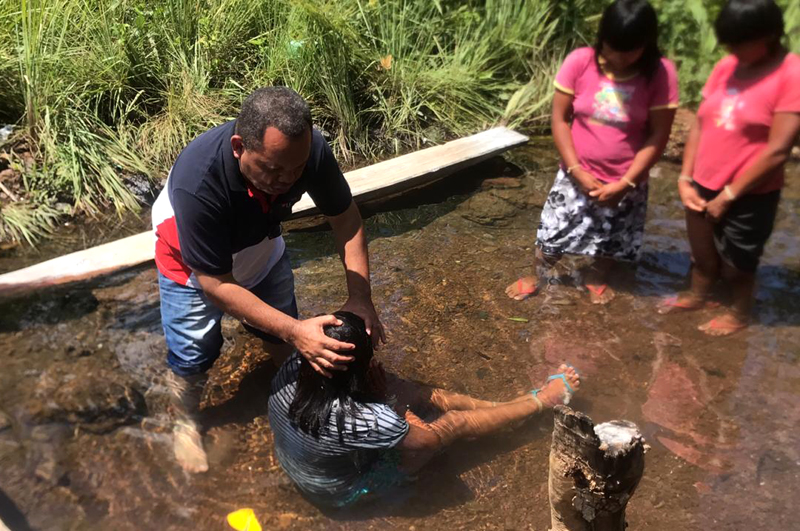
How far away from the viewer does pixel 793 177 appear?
19.4 ft

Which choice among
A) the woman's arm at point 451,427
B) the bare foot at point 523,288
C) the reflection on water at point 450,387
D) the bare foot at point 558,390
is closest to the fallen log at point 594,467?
the woman's arm at point 451,427

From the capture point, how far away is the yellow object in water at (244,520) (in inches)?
117

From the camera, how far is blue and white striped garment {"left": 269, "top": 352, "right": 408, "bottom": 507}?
102 inches

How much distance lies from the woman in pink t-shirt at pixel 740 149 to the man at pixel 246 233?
1994mm

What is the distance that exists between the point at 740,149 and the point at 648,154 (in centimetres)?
44

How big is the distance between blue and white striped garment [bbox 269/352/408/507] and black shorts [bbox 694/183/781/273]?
Result: 2.19 metres

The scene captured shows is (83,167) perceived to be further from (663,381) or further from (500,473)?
(663,381)

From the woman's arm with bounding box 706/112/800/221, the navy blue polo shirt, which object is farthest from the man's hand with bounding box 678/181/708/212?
the navy blue polo shirt

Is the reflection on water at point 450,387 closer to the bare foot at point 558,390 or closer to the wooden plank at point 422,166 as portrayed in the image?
A: the bare foot at point 558,390

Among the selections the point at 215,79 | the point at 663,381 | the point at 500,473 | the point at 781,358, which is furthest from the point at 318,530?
the point at 215,79

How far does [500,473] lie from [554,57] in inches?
199

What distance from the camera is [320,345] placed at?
235 cm

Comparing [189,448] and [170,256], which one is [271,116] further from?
[189,448]

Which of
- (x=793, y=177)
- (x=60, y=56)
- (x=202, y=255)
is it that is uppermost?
(x=202, y=255)
